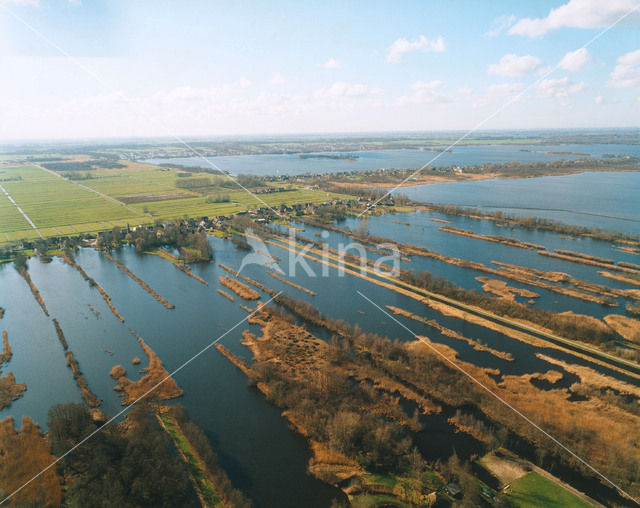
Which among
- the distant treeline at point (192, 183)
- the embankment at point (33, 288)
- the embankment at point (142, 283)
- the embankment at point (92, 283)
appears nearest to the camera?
the embankment at point (92, 283)

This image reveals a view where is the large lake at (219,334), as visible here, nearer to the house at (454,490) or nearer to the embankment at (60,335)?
the embankment at (60,335)

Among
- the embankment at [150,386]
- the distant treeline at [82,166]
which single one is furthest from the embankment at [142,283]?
the distant treeline at [82,166]

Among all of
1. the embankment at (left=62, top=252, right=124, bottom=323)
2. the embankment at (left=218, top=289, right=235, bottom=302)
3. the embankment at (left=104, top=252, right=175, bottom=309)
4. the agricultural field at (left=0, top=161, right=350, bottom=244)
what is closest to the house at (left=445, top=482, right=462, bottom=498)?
the embankment at (left=218, top=289, right=235, bottom=302)

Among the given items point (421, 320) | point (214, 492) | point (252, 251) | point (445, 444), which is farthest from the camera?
point (252, 251)

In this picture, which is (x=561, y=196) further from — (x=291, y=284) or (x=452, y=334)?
(x=291, y=284)

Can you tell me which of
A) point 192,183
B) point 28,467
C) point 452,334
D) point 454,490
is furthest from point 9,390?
point 192,183

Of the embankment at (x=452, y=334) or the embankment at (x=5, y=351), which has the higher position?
the embankment at (x=5, y=351)

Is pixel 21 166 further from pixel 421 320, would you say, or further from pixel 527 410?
pixel 527 410

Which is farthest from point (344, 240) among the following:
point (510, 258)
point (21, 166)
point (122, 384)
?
point (21, 166)

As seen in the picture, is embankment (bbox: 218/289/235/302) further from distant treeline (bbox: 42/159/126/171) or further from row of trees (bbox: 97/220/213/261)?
distant treeline (bbox: 42/159/126/171)
